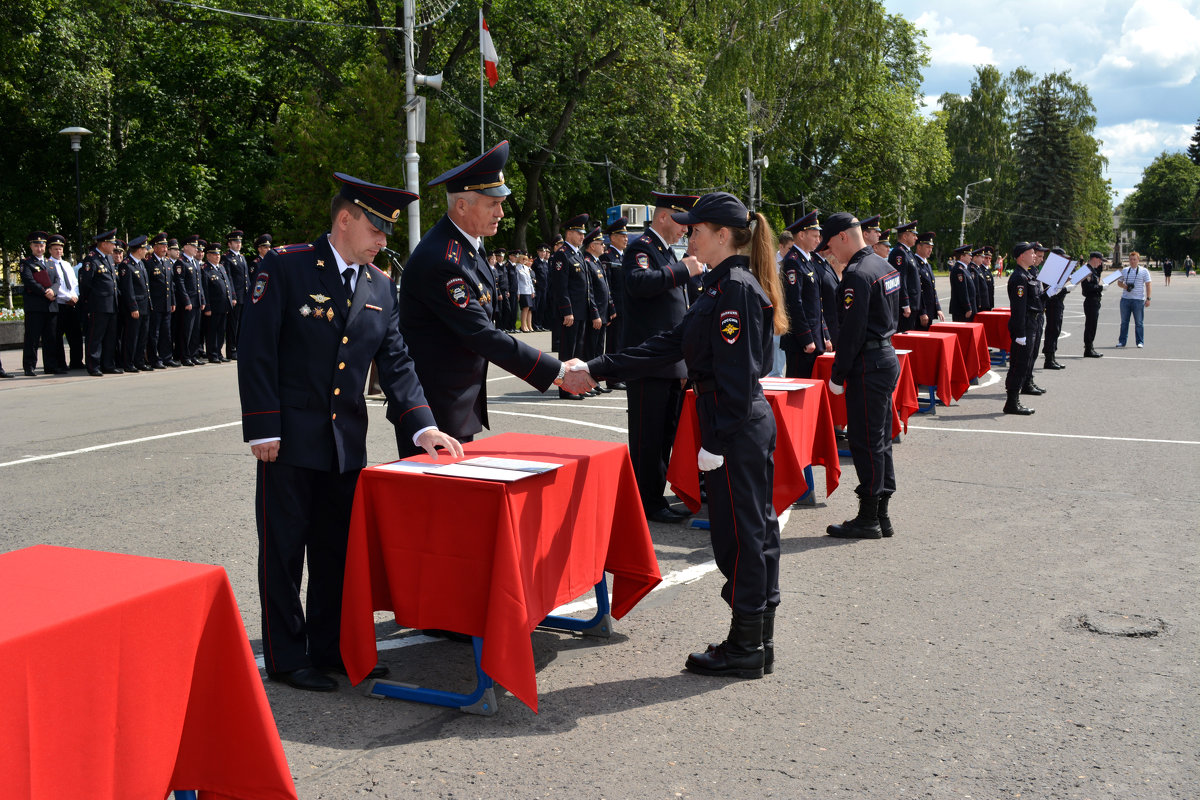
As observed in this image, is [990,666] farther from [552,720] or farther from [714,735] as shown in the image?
[552,720]

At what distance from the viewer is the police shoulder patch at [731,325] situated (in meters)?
4.55

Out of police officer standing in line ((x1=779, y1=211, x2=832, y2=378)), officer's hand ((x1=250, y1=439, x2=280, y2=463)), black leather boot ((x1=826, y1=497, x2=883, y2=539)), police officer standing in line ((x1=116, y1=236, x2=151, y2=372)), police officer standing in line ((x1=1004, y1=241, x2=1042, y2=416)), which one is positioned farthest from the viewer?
police officer standing in line ((x1=116, y1=236, x2=151, y2=372))

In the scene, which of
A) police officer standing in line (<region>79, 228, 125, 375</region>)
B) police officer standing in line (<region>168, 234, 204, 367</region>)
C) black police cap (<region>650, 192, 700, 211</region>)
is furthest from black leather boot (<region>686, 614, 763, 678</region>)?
police officer standing in line (<region>168, 234, 204, 367</region>)

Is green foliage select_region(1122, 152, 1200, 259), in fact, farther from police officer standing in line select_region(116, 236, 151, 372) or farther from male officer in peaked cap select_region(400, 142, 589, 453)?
male officer in peaked cap select_region(400, 142, 589, 453)

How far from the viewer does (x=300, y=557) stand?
445cm

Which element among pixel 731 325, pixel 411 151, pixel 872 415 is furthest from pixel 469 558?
pixel 411 151

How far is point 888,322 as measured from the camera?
Answer: 7062 millimetres

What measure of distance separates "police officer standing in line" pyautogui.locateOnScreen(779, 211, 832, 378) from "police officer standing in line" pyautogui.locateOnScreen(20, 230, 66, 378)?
11.8m

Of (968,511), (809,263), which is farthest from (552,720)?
(809,263)

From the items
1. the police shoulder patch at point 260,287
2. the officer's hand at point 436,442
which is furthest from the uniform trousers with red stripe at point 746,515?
the police shoulder patch at point 260,287

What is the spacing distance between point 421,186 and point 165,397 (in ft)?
48.7

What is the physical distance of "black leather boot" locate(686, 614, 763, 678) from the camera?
4.54 metres

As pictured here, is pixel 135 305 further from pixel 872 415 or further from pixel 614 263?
pixel 872 415

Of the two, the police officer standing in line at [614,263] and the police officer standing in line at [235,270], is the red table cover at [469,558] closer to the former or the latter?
the police officer standing in line at [614,263]
